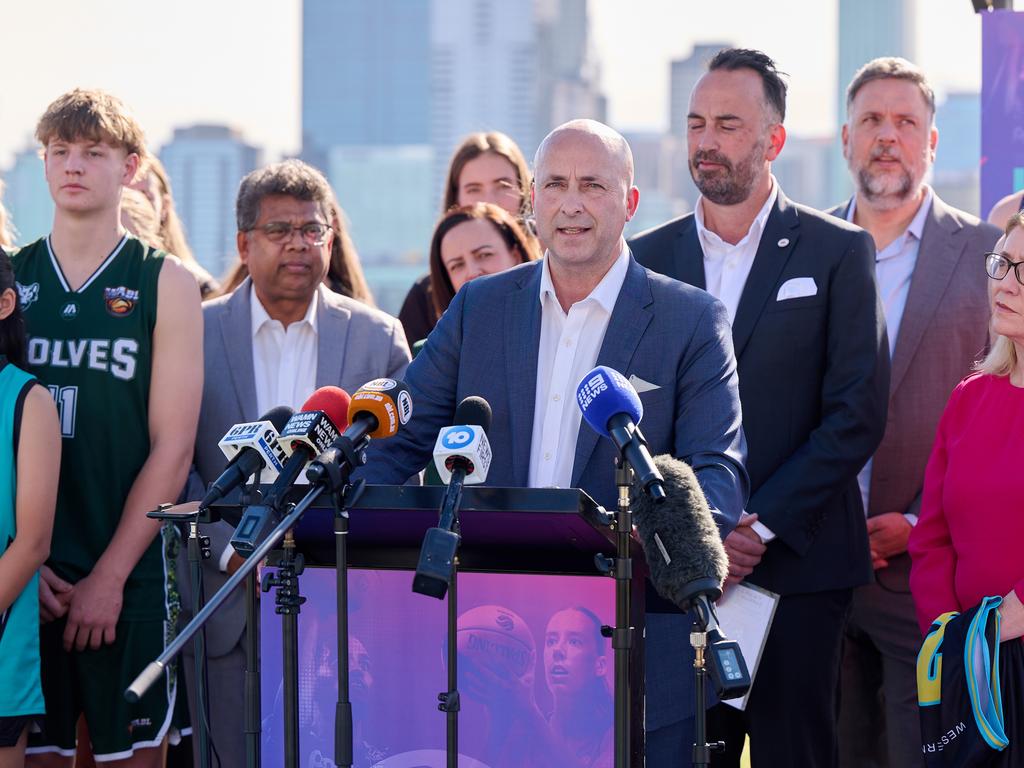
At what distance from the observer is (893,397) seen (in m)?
5.20

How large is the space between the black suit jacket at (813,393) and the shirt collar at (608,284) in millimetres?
814

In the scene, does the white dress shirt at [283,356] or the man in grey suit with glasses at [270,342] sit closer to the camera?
the man in grey suit with glasses at [270,342]

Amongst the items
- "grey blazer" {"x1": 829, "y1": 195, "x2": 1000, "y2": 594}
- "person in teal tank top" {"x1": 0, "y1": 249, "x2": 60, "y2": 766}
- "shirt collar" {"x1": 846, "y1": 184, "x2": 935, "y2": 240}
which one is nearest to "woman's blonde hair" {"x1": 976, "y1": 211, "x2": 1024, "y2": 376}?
"grey blazer" {"x1": 829, "y1": 195, "x2": 1000, "y2": 594}

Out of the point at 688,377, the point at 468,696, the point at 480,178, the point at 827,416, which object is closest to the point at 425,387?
the point at 688,377

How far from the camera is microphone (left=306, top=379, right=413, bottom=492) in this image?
293 centimetres

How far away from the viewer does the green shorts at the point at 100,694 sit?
15.3 feet

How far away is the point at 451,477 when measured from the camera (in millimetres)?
2889

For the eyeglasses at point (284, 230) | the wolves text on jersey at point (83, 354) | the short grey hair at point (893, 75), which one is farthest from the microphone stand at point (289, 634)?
the short grey hair at point (893, 75)

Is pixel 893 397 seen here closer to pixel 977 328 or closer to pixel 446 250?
pixel 977 328

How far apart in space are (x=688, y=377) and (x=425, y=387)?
721 millimetres

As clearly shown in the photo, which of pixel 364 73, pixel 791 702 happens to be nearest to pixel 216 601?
pixel 791 702

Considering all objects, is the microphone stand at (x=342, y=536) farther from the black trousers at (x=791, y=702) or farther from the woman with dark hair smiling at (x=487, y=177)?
the woman with dark hair smiling at (x=487, y=177)

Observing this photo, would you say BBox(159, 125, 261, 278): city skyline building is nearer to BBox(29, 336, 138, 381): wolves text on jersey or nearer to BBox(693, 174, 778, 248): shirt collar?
BBox(29, 336, 138, 381): wolves text on jersey

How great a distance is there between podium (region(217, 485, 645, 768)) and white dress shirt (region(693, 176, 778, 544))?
69.6 inches
